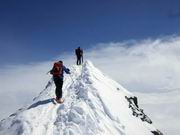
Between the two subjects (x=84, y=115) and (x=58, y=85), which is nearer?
(x=84, y=115)

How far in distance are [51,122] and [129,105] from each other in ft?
24.1

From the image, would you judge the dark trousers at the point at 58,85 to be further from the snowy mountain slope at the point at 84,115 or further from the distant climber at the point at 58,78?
the snowy mountain slope at the point at 84,115

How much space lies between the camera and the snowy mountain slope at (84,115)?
28094 millimetres

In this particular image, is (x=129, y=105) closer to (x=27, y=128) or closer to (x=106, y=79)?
(x=106, y=79)

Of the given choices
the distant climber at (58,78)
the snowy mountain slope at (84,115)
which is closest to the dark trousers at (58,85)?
the distant climber at (58,78)

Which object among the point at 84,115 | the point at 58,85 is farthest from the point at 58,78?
the point at 84,115

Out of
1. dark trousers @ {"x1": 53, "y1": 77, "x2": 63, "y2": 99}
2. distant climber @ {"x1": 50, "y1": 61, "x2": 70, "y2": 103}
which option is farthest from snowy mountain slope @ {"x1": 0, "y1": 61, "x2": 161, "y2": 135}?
dark trousers @ {"x1": 53, "y1": 77, "x2": 63, "y2": 99}

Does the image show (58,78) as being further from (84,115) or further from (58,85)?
(84,115)

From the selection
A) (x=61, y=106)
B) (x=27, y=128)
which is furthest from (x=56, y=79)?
(x=27, y=128)

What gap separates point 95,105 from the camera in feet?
98.5

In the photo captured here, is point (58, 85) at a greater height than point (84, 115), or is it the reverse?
point (58, 85)

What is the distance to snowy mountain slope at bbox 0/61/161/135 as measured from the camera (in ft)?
92.2

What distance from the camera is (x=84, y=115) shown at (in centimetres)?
2870

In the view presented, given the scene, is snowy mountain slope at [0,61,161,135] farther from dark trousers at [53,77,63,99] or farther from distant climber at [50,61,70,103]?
dark trousers at [53,77,63,99]
